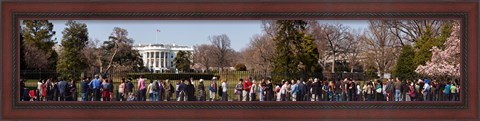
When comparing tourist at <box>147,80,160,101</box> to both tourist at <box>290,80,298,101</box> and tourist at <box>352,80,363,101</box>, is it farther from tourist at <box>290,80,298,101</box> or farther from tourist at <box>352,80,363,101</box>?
tourist at <box>352,80,363,101</box>

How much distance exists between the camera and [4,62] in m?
13.3

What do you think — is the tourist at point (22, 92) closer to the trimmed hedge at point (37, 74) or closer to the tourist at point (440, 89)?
the trimmed hedge at point (37, 74)

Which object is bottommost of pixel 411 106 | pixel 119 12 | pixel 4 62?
pixel 411 106

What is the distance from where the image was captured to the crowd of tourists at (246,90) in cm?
1566

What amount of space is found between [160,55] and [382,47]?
8.21m

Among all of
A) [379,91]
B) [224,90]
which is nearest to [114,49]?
[224,90]

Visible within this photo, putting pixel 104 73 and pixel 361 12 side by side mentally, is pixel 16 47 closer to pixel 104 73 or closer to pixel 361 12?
pixel 104 73

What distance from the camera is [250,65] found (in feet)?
65.9

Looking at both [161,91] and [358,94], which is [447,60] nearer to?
[358,94]

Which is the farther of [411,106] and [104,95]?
[104,95]

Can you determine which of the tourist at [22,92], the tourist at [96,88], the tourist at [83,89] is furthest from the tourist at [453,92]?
the tourist at [22,92]

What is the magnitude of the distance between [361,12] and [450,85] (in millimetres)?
4791

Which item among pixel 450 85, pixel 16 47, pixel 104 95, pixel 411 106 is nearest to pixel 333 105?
pixel 411 106

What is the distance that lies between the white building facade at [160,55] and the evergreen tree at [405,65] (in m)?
6.91
